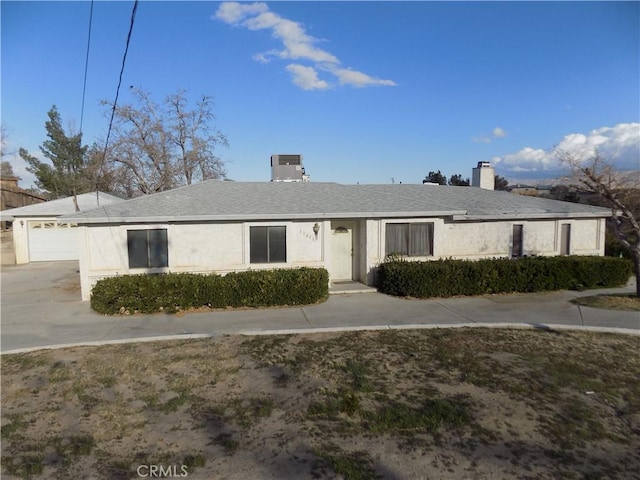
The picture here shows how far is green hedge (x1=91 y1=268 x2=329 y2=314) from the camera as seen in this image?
10.2m

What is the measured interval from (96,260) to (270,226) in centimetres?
494

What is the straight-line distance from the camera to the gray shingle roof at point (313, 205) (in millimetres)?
11580

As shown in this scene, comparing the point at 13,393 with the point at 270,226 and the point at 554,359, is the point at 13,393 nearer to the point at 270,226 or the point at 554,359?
the point at 270,226

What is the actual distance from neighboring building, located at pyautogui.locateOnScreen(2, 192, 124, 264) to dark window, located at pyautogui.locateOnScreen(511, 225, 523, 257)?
1830 centimetres

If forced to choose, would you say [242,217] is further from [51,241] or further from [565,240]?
[51,241]

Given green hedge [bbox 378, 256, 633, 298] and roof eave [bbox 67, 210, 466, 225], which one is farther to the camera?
green hedge [bbox 378, 256, 633, 298]

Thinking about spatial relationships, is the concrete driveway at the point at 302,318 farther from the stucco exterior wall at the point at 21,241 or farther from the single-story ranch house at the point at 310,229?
the stucco exterior wall at the point at 21,241

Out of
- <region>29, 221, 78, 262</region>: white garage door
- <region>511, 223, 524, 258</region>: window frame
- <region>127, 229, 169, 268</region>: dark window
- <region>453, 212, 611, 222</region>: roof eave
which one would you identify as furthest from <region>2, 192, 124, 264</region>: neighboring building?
<region>511, 223, 524, 258</region>: window frame

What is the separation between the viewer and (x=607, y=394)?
551cm

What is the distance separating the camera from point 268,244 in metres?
12.2

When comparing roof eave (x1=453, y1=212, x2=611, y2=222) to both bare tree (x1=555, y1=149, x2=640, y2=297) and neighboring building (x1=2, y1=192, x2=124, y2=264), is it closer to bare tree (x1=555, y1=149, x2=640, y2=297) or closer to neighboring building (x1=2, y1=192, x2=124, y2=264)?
bare tree (x1=555, y1=149, x2=640, y2=297)

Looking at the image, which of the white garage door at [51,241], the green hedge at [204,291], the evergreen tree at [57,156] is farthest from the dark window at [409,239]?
the evergreen tree at [57,156]

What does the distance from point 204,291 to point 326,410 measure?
244 inches

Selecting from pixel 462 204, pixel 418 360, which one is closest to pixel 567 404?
pixel 418 360
